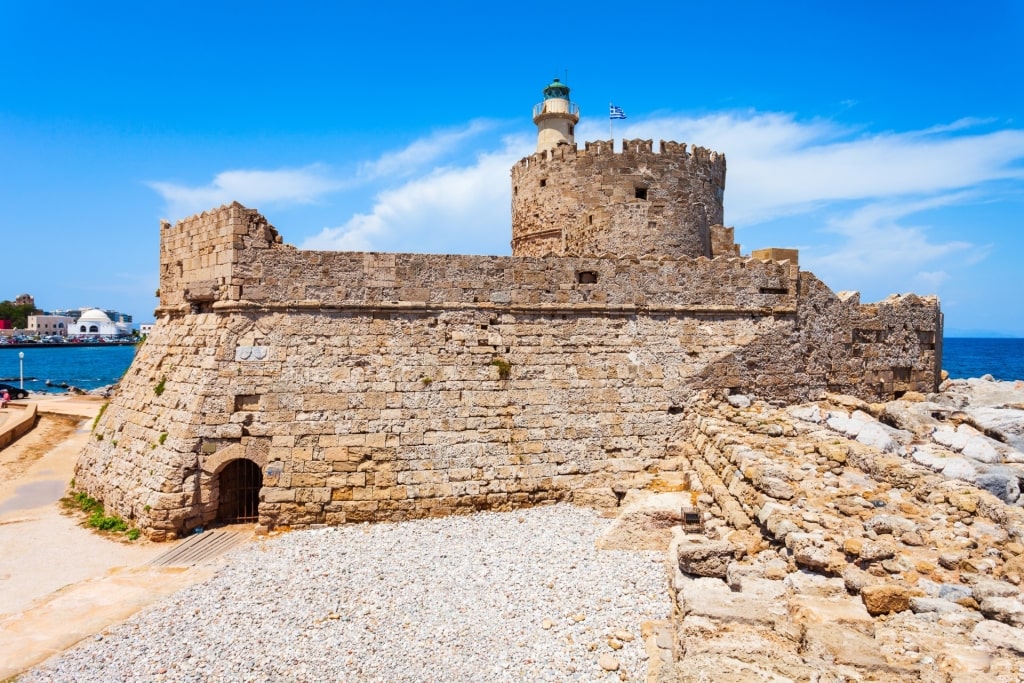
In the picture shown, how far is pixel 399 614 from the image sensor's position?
314 inches

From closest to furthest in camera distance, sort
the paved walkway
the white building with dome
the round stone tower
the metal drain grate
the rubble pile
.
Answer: the rubble pile, the paved walkway, the metal drain grate, the round stone tower, the white building with dome

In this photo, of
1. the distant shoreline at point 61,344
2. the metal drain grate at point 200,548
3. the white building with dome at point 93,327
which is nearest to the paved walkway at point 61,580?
the metal drain grate at point 200,548

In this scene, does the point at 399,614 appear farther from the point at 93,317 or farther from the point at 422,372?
the point at 93,317

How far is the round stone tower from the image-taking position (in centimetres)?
1489

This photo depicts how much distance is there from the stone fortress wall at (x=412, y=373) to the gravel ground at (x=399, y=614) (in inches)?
48.2

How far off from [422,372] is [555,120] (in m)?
9.63

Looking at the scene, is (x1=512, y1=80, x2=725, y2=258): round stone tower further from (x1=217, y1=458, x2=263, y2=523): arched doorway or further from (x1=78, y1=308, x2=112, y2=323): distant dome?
(x1=78, y1=308, x2=112, y2=323): distant dome

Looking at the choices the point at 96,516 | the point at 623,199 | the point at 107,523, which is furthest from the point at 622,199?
the point at 96,516

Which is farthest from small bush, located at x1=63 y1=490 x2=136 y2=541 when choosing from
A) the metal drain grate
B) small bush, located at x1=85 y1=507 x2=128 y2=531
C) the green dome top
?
the green dome top

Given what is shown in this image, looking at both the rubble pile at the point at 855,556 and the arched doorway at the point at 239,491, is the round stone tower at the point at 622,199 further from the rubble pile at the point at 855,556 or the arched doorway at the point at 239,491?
the arched doorway at the point at 239,491

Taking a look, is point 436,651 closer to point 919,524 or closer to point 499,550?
point 499,550

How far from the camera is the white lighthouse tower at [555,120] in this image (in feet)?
58.6

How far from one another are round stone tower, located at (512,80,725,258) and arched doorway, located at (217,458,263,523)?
25.8 ft

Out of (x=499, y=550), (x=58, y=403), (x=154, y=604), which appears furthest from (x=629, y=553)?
(x=58, y=403)
